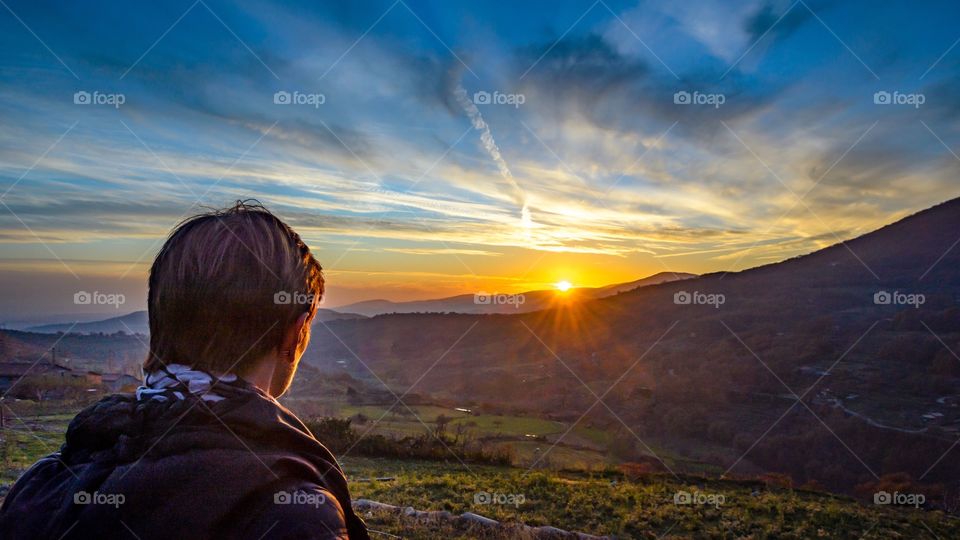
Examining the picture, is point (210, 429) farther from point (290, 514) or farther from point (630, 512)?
point (630, 512)

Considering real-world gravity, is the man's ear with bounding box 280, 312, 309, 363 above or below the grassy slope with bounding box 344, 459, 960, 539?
above

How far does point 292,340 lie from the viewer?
194 cm

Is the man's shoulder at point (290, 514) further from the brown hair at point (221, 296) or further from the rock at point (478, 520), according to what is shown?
the rock at point (478, 520)

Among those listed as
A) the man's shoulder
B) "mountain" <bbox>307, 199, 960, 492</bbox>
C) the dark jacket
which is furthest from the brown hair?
"mountain" <bbox>307, 199, 960, 492</bbox>

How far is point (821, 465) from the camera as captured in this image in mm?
31062

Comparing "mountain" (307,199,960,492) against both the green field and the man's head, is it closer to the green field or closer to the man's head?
the green field

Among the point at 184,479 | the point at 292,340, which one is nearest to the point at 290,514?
the point at 184,479

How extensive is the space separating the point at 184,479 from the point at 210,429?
0.14 metres

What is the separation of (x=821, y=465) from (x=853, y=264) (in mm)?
39253

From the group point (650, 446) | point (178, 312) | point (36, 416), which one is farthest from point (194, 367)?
point (650, 446)

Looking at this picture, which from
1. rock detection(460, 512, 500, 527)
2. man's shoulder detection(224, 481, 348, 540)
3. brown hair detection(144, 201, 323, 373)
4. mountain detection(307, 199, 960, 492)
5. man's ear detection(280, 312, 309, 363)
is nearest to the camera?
man's shoulder detection(224, 481, 348, 540)

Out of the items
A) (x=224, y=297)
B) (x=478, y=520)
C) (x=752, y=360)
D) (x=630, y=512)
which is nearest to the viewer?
(x=224, y=297)

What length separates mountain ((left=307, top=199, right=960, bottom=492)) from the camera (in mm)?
32812

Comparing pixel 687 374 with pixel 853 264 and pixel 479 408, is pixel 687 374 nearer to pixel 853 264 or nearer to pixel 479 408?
pixel 479 408
